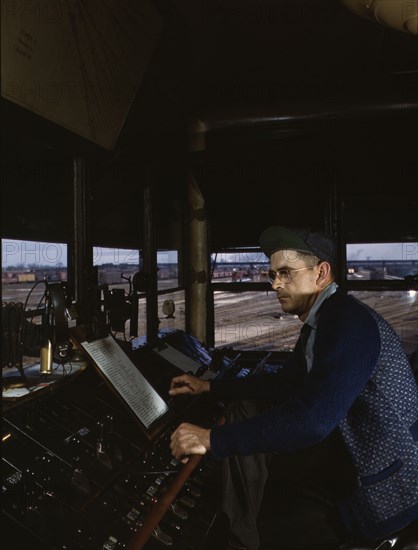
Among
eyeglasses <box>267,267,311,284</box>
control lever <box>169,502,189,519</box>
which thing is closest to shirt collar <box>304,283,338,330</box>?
eyeglasses <box>267,267,311,284</box>

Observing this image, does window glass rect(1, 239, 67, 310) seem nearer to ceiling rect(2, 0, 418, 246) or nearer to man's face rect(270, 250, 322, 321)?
ceiling rect(2, 0, 418, 246)

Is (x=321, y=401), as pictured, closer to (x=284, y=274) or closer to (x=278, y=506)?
(x=284, y=274)

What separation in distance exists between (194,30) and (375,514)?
2.51 m

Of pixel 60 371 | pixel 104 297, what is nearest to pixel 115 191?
pixel 104 297

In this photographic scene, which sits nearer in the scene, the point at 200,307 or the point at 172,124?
the point at 172,124

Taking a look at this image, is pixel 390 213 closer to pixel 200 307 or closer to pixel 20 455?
pixel 200 307

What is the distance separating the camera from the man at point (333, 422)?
4.05ft

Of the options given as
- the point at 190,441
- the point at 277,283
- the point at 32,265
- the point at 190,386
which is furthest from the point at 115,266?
the point at 190,441

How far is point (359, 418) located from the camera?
4.72 ft

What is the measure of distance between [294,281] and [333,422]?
0.53 m

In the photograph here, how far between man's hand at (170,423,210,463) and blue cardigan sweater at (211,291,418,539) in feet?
0.10

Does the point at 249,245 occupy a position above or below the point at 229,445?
above

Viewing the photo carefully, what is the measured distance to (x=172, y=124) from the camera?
3.32 meters

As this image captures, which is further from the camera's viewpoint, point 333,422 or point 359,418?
point 359,418
